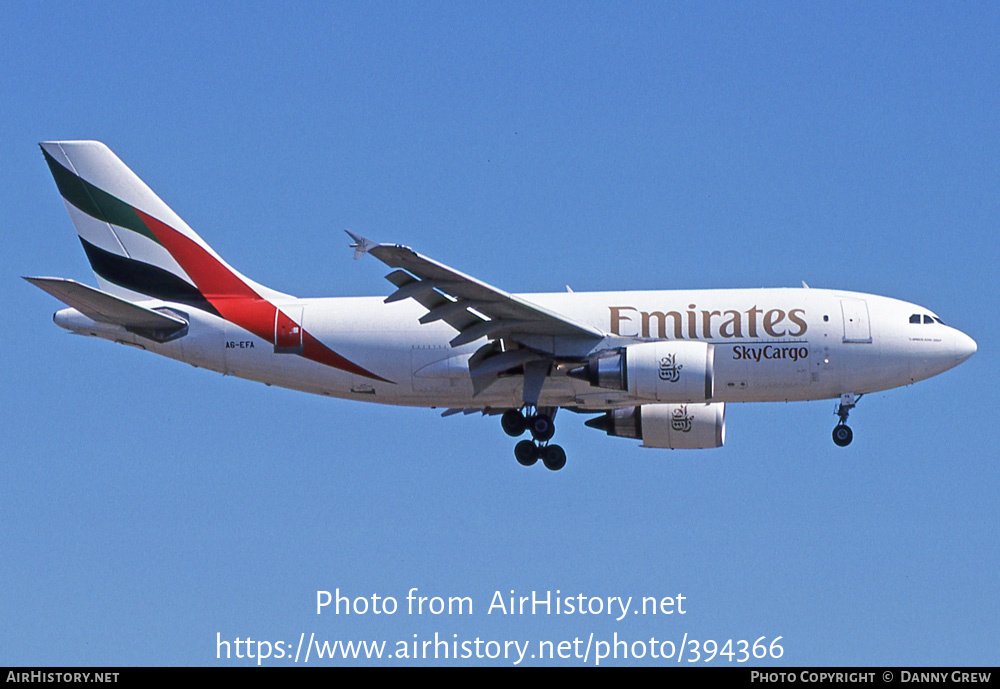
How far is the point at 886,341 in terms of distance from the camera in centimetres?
3750

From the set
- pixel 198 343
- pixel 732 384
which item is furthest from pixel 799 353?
pixel 198 343

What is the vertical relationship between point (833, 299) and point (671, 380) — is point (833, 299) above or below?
above

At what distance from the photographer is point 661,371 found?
118ft

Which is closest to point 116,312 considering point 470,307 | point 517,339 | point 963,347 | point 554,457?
point 470,307

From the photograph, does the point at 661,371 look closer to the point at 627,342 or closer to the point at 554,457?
the point at 627,342

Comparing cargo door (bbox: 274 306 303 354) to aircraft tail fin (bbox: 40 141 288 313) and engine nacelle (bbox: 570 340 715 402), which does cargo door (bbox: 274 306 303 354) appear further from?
engine nacelle (bbox: 570 340 715 402)

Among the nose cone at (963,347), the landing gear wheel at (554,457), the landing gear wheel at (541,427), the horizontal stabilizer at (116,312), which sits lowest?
the landing gear wheel at (554,457)

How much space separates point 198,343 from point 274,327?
6.66 feet

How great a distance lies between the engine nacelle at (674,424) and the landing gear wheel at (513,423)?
2.97 metres

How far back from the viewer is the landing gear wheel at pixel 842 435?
38.0 m

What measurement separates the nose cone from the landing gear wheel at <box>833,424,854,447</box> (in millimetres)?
3190

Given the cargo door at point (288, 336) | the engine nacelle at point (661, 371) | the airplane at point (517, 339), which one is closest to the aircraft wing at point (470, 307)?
the airplane at point (517, 339)

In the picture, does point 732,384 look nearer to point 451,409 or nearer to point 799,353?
point 799,353

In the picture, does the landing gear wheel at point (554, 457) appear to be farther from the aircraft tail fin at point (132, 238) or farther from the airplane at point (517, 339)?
the aircraft tail fin at point (132, 238)
